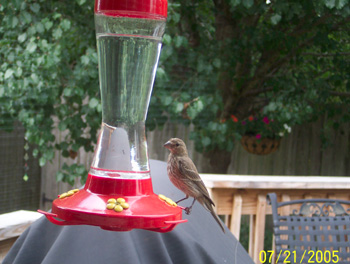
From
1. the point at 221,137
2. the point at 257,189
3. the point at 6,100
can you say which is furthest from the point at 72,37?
the point at 257,189

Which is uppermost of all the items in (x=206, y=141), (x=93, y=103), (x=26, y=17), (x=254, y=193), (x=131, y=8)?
(x=26, y=17)

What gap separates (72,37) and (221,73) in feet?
4.32

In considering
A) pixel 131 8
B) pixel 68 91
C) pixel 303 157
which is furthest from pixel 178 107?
pixel 303 157

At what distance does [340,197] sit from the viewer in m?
2.23

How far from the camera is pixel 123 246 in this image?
96 centimetres

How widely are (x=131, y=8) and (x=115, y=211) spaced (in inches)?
14.6

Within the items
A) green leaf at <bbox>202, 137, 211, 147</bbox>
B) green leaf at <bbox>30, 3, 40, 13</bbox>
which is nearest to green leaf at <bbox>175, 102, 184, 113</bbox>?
green leaf at <bbox>202, 137, 211, 147</bbox>

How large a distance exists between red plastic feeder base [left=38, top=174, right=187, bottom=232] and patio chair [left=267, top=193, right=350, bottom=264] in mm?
1036

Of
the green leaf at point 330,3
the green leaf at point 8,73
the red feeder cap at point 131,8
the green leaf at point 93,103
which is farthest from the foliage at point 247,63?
the red feeder cap at point 131,8

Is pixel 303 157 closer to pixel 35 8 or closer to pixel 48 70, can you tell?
pixel 48 70

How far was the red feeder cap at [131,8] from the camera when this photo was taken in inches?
34.1

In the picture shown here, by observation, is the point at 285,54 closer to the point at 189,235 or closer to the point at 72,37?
the point at 72,37

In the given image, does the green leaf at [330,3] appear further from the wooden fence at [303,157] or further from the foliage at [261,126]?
the wooden fence at [303,157]

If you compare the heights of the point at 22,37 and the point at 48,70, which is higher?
the point at 22,37
